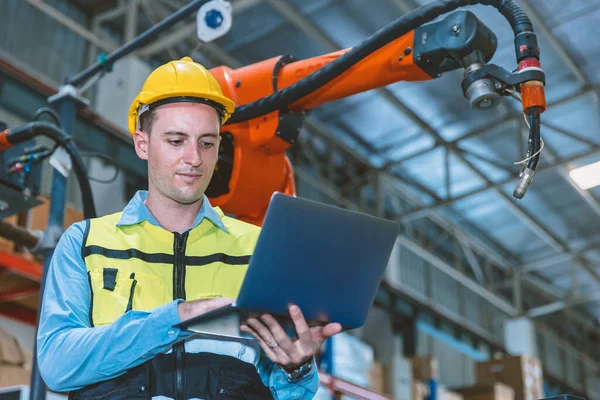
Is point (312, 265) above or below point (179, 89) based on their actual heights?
below

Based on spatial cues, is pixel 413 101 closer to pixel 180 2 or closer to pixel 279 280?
pixel 180 2

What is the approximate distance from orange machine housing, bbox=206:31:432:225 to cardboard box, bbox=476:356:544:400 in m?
8.24

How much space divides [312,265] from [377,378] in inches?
302

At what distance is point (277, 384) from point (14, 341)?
4.10 metres

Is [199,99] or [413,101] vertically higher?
[413,101]

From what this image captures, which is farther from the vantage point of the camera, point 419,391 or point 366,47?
point 419,391

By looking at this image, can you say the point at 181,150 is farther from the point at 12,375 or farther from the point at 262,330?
the point at 12,375

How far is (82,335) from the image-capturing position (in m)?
1.78

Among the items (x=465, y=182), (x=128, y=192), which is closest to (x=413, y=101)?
(x=465, y=182)

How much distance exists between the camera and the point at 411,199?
42.6ft

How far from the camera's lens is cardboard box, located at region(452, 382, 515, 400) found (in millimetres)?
9953

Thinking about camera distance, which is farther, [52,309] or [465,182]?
[465,182]

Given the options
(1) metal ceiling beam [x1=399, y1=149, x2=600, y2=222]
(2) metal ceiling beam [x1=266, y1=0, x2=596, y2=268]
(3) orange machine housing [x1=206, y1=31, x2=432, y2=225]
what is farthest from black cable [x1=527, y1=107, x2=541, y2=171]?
(1) metal ceiling beam [x1=399, y1=149, x2=600, y2=222]

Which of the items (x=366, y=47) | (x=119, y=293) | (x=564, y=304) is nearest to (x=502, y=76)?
(x=366, y=47)
